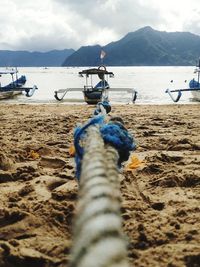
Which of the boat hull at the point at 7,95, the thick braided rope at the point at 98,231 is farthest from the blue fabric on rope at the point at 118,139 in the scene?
the boat hull at the point at 7,95

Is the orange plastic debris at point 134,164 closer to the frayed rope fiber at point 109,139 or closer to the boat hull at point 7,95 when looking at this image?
the frayed rope fiber at point 109,139

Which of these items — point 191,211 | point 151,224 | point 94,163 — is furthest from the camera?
point 191,211

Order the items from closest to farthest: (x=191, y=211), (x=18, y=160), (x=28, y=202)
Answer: (x=191, y=211), (x=28, y=202), (x=18, y=160)

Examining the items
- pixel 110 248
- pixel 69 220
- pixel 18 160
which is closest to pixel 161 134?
pixel 18 160

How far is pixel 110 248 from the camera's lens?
0.87 metres

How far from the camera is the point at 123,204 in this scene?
399 cm

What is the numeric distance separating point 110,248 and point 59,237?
249 centimetres

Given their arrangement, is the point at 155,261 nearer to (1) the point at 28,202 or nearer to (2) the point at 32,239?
(2) the point at 32,239


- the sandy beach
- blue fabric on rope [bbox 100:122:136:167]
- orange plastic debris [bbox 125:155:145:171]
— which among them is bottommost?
the sandy beach

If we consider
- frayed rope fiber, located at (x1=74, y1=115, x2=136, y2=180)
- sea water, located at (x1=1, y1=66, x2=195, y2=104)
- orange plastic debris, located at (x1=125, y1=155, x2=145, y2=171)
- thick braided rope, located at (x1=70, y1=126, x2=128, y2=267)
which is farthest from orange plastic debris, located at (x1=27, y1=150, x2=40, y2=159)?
sea water, located at (x1=1, y1=66, x2=195, y2=104)

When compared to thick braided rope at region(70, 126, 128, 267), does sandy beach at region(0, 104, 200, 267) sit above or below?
below

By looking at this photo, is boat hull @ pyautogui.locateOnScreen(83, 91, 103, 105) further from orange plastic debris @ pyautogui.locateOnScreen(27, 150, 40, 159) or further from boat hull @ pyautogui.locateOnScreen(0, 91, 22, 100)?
orange plastic debris @ pyautogui.locateOnScreen(27, 150, 40, 159)

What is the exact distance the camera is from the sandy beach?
290cm

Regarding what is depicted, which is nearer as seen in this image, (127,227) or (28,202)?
(127,227)
